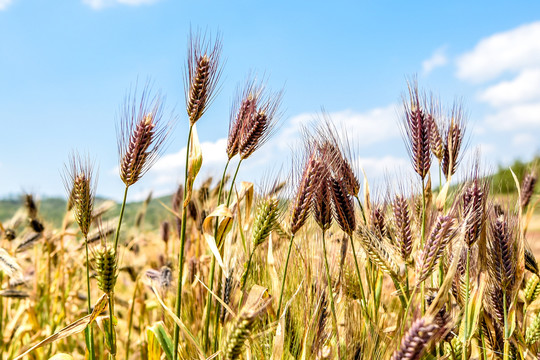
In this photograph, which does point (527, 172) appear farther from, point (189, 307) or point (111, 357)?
point (111, 357)

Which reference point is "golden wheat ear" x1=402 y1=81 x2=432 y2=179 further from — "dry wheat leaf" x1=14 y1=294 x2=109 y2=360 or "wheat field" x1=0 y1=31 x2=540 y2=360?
"dry wheat leaf" x1=14 y1=294 x2=109 y2=360

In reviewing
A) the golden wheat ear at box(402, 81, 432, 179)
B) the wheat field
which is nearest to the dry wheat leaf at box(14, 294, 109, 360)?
the wheat field

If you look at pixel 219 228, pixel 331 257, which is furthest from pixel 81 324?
pixel 331 257

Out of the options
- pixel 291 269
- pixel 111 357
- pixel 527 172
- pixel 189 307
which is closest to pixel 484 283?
pixel 291 269

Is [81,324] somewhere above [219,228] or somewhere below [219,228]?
below

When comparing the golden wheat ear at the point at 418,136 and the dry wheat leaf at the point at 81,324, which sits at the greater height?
the golden wheat ear at the point at 418,136

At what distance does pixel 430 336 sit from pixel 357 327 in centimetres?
53

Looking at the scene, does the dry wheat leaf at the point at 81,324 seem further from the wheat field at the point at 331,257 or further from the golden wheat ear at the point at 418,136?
the golden wheat ear at the point at 418,136

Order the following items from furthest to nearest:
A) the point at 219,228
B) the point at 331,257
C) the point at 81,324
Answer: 1. the point at 331,257
2. the point at 219,228
3. the point at 81,324

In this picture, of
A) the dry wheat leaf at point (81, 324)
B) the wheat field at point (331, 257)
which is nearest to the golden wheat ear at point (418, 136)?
the wheat field at point (331, 257)

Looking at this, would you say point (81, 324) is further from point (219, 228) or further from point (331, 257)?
point (331, 257)

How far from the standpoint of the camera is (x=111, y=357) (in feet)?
4.05

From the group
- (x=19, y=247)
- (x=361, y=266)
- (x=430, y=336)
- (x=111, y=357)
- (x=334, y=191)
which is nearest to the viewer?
(x=430, y=336)

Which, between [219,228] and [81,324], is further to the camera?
[219,228]
